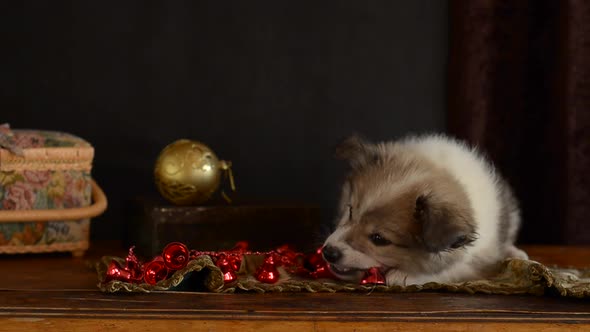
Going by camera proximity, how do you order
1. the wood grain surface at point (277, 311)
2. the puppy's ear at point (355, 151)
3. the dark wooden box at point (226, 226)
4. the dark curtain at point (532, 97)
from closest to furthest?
the wood grain surface at point (277, 311) → the puppy's ear at point (355, 151) → the dark wooden box at point (226, 226) → the dark curtain at point (532, 97)

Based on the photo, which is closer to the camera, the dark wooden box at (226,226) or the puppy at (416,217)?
the puppy at (416,217)

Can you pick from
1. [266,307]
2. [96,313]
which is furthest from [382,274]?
[96,313]

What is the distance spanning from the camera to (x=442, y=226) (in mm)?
1205

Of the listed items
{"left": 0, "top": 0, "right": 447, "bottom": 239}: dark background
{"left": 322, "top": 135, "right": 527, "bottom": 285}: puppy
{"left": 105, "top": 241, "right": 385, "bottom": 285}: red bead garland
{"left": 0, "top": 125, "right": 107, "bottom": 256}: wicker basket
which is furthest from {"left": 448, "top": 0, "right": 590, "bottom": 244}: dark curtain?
{"left": 0, "top": 125, "right": 107, "bottom": 256}: wicker basket

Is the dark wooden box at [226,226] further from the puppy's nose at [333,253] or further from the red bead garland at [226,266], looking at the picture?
the puppy's nose at [333,253]

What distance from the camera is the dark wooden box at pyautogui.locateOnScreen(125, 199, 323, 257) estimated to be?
1527 millimetres

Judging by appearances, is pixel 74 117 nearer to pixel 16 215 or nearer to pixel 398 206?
pixel 16 215

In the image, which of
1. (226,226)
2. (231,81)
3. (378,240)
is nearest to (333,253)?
(378,240)

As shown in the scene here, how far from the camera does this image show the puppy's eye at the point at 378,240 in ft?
4.18

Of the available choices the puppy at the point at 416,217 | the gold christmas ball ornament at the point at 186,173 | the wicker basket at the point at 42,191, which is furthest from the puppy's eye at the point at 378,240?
the wicker basket at the point at 42,191

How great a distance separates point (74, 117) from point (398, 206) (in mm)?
968

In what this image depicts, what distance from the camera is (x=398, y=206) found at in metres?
1.28

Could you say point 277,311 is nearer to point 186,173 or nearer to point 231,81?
point 186,173

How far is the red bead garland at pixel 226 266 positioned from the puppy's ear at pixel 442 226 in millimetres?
128
